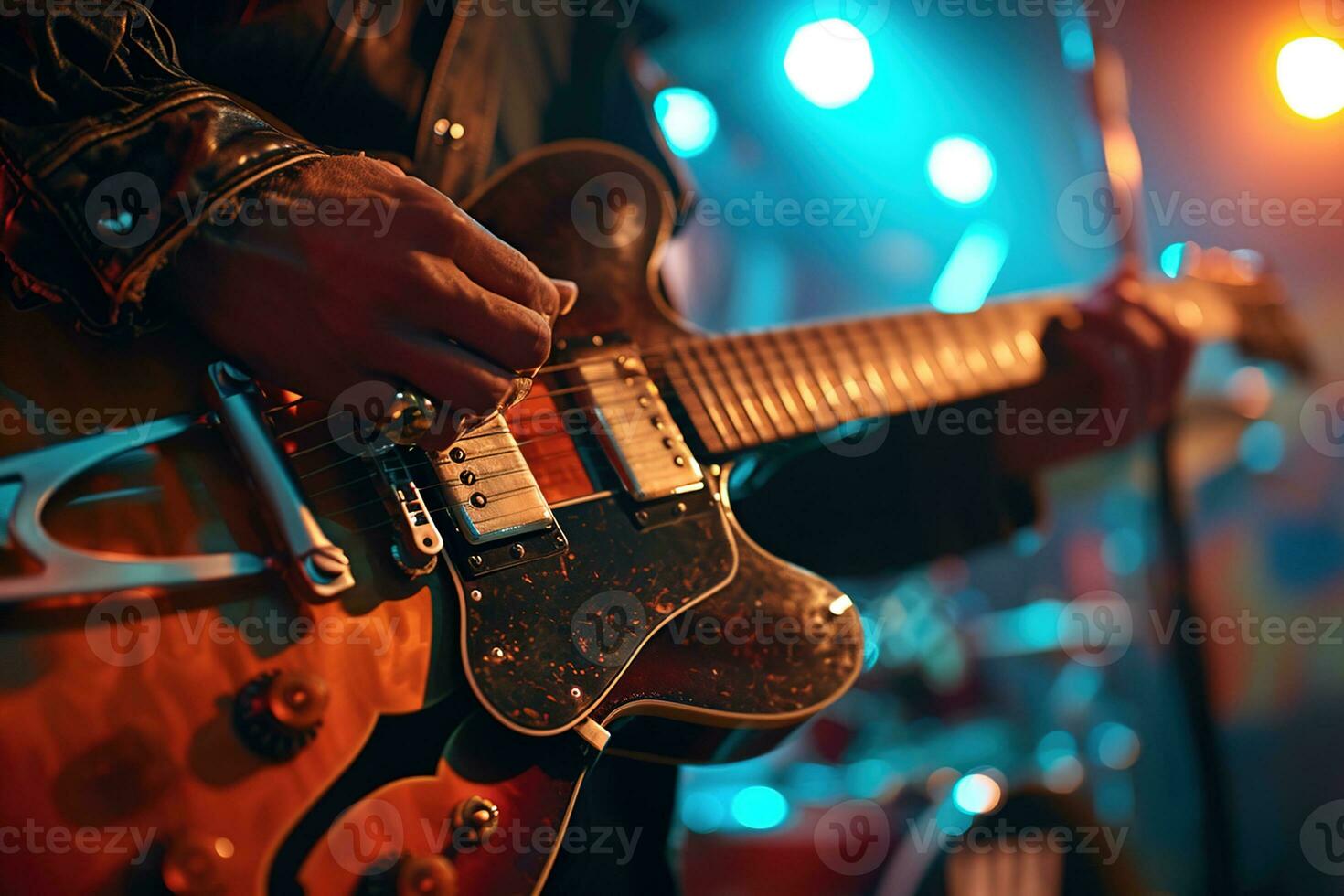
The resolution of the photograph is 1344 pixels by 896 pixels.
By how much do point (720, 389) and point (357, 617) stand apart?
1.58 feet

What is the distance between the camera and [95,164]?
2.00ft

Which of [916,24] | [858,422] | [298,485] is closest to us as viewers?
[298,485]

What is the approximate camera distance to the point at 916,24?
2502 mm

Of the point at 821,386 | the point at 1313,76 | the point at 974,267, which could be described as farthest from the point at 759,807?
the point at 1313,76

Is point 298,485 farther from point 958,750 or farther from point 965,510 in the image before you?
point 958,750

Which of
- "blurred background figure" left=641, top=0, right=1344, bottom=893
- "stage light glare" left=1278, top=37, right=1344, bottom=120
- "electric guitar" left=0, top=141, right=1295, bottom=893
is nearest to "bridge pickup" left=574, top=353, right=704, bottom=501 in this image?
"electric guitar" left=0, top=141, right=1295, bottom=893

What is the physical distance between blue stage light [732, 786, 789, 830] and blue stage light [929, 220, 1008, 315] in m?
1.65

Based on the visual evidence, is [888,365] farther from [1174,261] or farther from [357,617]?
[1174,261]

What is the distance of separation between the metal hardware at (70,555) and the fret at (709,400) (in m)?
0.49

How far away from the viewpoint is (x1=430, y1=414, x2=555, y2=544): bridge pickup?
2.35ft

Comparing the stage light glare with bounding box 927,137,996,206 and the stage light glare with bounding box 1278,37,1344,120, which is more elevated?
the stage light glare with bounding box 1278,37,1344,120

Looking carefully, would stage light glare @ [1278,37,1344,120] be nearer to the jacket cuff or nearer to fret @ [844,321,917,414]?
fret @ [844,321,917,414]

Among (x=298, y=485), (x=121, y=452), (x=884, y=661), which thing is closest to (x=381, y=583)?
(x=298, y=485)

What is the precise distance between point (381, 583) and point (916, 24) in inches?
97.1
